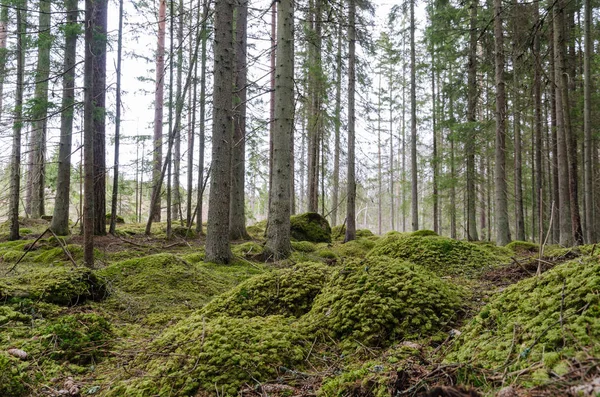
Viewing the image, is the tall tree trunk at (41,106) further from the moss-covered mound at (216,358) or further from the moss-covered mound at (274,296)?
the moss-covered mound at (216,358)

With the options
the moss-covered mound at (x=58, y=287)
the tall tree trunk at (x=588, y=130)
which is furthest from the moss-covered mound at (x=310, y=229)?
the tall tree trunk at (x=588, y=130)

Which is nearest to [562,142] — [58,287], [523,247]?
[523,247]

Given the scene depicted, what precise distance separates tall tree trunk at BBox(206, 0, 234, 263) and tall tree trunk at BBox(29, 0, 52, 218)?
282 cm

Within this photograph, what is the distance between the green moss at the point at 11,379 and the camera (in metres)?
2.09

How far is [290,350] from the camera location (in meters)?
2.32

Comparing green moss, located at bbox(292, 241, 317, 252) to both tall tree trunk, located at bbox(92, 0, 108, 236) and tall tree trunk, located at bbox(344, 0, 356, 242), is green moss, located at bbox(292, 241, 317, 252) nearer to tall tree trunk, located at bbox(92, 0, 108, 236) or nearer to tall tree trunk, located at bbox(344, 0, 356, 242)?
tall tree trunk, located at bbox(344, 0, 356, 242)

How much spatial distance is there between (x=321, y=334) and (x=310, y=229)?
8.52 m

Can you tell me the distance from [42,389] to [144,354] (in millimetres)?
601

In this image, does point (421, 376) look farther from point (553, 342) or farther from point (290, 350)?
point (290, 350)

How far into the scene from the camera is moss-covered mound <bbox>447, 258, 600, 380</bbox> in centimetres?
128

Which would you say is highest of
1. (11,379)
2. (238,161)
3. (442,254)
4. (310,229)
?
(238,161)

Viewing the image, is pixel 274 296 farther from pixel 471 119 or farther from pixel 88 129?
pixel 471 119

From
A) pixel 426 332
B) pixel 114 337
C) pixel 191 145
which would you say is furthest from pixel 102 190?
pixel 426 332

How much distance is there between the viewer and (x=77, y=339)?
110 inches
